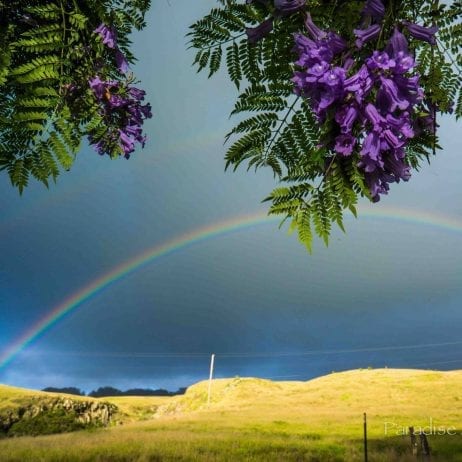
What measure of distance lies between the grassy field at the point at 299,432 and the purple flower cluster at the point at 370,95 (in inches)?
743

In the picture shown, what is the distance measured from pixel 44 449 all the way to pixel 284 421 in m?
16.2

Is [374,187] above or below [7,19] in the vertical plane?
below

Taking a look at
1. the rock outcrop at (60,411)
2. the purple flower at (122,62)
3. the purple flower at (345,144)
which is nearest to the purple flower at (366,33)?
the purple flower at (345,144)

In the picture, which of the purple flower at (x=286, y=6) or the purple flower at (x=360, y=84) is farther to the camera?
the purple flower at (x=286, y=6)

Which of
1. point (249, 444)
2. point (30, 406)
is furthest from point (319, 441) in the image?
point (30, 406)

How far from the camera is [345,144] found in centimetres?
115

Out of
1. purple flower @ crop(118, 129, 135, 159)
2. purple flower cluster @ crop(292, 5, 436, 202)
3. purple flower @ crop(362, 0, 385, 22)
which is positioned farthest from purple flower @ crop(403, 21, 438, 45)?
purple flower @ crop(118, 129, 135, 159)

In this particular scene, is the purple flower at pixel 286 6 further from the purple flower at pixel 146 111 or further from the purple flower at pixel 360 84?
the purple flower at pixel 146 111

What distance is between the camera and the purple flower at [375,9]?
1.11 meters

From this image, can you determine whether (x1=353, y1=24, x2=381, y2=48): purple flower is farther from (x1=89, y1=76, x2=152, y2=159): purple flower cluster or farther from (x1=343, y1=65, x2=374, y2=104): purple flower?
(x1=89, y1=76, x2=152, y2=159): purple flower cluster

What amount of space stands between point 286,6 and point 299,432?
28069mm

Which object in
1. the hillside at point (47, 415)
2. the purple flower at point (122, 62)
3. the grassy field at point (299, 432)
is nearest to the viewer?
the purple flower at point (122, 62)

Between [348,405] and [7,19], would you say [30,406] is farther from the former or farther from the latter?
A: [7,19]

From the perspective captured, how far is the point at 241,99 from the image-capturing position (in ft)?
5.21
